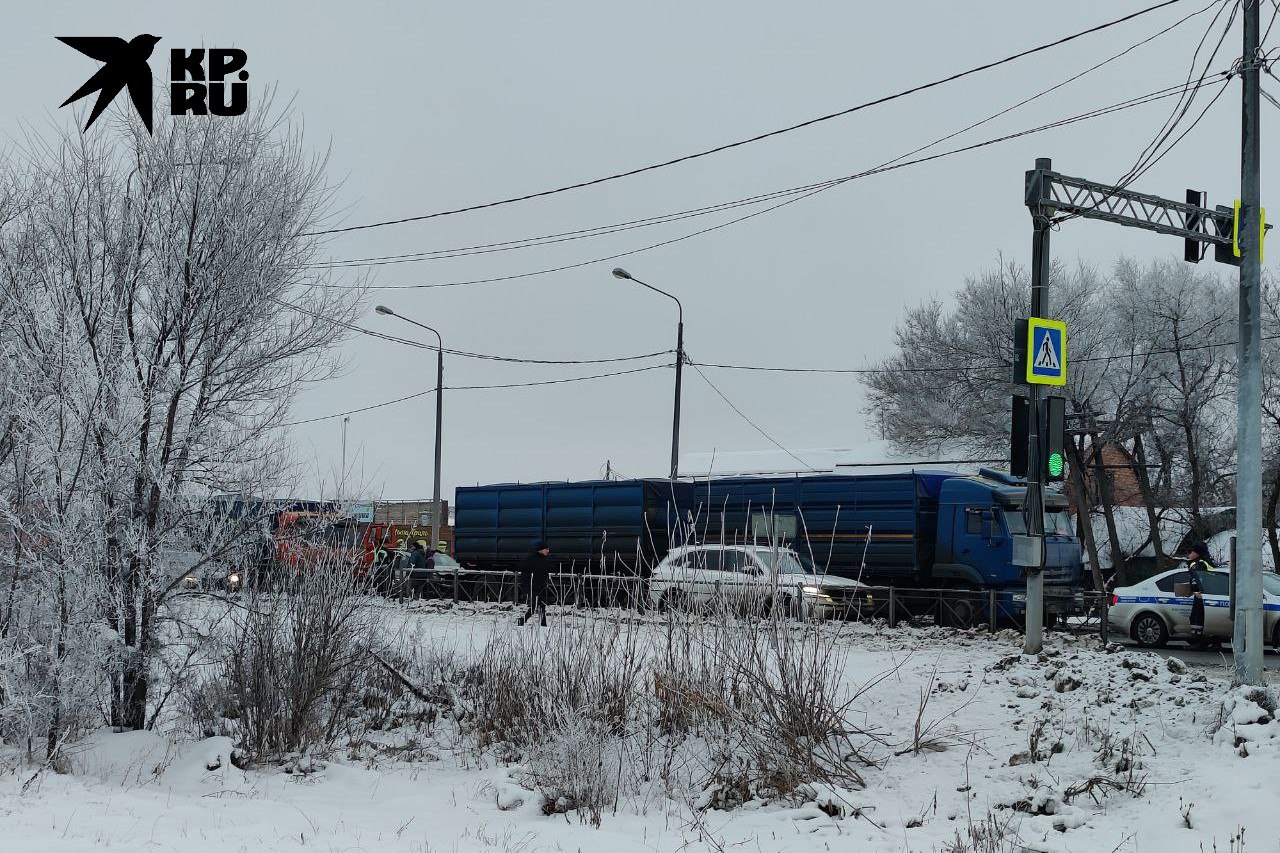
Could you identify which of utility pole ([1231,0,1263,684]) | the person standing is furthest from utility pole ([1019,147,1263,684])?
the person standing

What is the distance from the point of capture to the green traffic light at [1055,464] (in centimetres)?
1342

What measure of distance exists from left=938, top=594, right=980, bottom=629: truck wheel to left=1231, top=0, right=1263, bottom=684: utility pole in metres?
8.26

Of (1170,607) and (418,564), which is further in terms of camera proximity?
(418,564)

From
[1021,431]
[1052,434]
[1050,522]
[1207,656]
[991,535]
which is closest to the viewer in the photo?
[1052,434]

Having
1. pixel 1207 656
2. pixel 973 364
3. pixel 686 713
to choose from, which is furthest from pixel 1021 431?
pixel 973 364

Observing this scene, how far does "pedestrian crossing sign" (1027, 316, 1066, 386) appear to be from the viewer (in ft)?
45.5

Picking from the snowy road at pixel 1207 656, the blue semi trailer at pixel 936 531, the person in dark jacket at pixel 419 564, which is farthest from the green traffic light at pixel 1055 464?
the person in dark jacket at pixel 419 564

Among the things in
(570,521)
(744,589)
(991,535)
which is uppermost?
(991,535)

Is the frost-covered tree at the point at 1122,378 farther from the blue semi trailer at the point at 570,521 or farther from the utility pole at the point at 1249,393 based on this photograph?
the utility pole at the point at 1249,393

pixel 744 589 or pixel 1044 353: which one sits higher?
pixel 1044 353

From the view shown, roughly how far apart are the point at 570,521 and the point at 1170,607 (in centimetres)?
1345

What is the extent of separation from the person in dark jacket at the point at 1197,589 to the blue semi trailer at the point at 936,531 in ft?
6.74

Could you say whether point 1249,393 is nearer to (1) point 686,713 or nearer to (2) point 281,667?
(1) point 686,713

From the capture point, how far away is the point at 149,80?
11781 millimetres
